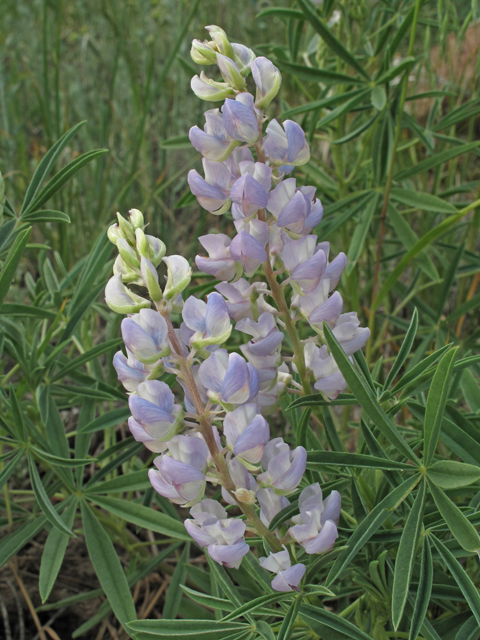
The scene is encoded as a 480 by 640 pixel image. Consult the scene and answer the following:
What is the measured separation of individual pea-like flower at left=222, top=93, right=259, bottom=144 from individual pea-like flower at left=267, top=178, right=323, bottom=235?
0.06 meters

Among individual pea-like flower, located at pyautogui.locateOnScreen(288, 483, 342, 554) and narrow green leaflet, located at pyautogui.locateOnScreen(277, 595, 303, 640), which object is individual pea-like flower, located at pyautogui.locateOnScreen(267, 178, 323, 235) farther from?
narrow green leaflet, located at pyautogui.locateOnScreen(277, 595, 303, 640)

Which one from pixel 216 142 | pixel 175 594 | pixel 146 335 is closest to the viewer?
pixel 146 335

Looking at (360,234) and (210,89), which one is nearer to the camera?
(210,89)

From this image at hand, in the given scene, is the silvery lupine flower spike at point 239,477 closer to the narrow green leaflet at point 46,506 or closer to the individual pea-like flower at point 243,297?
the individual pea-like flower at point 243,297

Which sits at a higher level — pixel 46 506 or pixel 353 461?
pixel 353 461

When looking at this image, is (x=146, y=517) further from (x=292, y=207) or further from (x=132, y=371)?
(x=292, y=207)

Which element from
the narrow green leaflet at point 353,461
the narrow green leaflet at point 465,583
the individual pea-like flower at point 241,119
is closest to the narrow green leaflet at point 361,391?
the narrow green leaflet at point 353,461

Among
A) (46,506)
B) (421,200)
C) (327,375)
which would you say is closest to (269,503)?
(327,375)

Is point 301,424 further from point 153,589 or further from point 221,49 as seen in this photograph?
point 153,589

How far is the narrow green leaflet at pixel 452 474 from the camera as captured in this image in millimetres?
618

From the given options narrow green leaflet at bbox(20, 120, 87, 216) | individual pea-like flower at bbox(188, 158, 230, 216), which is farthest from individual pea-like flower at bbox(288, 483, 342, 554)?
narrow green leaflet at bbox(20, 120, 87, 216)

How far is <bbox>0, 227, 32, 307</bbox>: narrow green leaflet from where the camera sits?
0.79 metres

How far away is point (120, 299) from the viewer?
2.04ft

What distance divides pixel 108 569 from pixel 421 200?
3.37ft
